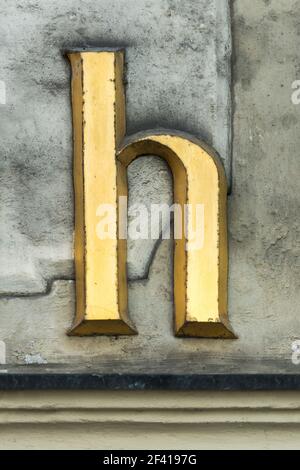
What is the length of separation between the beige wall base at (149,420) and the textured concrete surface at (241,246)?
4.3 inches

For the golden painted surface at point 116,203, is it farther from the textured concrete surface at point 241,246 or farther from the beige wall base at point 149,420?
the beige wall base at point 149,420

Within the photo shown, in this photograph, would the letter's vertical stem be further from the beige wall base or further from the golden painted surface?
the beige wall base

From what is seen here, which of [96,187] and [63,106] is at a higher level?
[63,106]

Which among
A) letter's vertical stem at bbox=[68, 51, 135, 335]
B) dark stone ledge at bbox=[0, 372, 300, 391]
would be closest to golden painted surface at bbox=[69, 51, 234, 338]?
letter's vertical stem at bbox=[68, 51, 135, 335]

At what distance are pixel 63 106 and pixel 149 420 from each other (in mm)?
1177

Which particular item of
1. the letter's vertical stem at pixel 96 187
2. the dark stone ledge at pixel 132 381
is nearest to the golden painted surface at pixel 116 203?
the letter's vertical stem at pixel 96 187

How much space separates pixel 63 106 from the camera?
17.8 feet

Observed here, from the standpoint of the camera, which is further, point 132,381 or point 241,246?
point 241,246

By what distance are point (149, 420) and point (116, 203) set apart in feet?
2.61

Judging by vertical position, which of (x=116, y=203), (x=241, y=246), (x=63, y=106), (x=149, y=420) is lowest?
(x=149, y=420)

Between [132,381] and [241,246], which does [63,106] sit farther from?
[132,381]

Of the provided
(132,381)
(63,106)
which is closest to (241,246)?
(132,381)

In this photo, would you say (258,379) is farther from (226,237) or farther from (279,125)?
(279,125)

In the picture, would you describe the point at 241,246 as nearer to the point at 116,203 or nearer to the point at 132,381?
the point at 116,203
